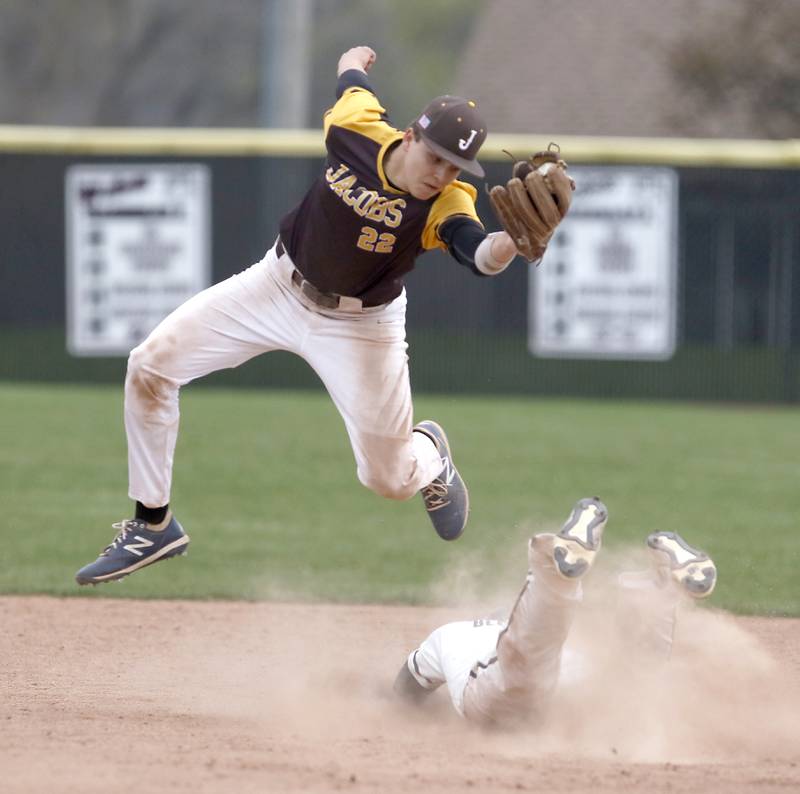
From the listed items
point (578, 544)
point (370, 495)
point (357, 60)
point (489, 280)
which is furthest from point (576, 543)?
point (489, 280)

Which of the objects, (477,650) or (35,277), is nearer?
(477,650)

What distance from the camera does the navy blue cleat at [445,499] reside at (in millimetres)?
6066

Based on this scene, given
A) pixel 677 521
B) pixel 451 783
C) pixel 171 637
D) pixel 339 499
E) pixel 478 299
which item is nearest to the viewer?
pixel 451 783

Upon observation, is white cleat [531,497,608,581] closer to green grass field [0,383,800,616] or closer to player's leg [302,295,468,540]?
player's leg [302,295,468,540]

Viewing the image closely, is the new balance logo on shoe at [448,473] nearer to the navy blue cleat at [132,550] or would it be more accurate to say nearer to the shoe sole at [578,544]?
the navy blue cleat at [132,550]

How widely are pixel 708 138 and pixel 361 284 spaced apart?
1771cm

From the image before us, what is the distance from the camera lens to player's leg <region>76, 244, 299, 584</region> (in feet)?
18.0

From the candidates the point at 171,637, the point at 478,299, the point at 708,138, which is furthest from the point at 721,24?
the point at 171,637

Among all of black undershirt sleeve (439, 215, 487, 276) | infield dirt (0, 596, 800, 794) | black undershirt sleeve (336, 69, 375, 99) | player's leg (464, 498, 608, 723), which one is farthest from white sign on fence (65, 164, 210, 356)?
player's leg (464, 498, 608, 723)

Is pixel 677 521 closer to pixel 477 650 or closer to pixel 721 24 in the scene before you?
pixel 477 650

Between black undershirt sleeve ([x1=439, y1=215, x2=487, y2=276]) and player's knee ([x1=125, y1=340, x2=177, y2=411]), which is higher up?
black undershirt sleeve ([x1=439, y1=215, x2=487, y2=276])

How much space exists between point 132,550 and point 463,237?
167cm

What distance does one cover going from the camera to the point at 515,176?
4.87 metres

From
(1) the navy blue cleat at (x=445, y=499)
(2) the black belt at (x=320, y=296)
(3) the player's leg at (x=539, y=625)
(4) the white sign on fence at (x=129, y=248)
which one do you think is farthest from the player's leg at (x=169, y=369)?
(4) the white sign on fence at (x=129, y=248)
